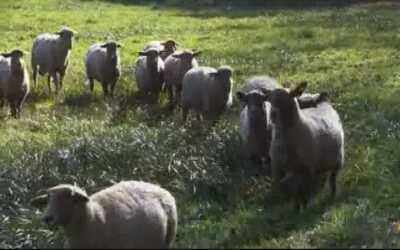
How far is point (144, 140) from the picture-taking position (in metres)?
12.6

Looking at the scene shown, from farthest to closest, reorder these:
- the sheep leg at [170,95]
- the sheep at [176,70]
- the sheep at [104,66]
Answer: the sheep at [104,66] < the sheep leg at [170,95] < the sheep at [176,70]

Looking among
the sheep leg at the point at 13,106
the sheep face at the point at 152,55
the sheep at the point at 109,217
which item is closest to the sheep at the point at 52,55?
the sheep leg at the point at 13,106

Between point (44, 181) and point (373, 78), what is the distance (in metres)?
10.4

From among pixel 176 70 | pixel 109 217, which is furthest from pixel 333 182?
pixel 176 70

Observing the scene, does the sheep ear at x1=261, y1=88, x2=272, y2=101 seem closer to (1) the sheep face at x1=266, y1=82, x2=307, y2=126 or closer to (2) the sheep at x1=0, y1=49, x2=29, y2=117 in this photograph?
(1) the sheep face at x1=266, y1=82, x2=307, y2=126

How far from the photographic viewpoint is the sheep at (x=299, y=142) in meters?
10.4

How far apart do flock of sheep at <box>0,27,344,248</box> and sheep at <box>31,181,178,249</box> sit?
0.01 meters

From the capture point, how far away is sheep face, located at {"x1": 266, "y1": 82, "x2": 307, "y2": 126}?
10.3 meters

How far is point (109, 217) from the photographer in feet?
26.2

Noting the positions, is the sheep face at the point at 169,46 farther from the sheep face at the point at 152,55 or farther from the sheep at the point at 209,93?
the sheep at the point at 209,93

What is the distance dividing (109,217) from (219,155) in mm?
4480

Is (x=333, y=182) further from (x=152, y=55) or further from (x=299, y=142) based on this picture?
(x=152, y=55)

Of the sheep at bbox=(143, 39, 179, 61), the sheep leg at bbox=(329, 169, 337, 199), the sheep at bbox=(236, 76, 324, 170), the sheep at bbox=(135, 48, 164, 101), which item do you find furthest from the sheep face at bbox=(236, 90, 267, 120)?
the sheep at bbox=(143, 39, 179, 61)

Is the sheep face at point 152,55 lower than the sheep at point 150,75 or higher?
higher
